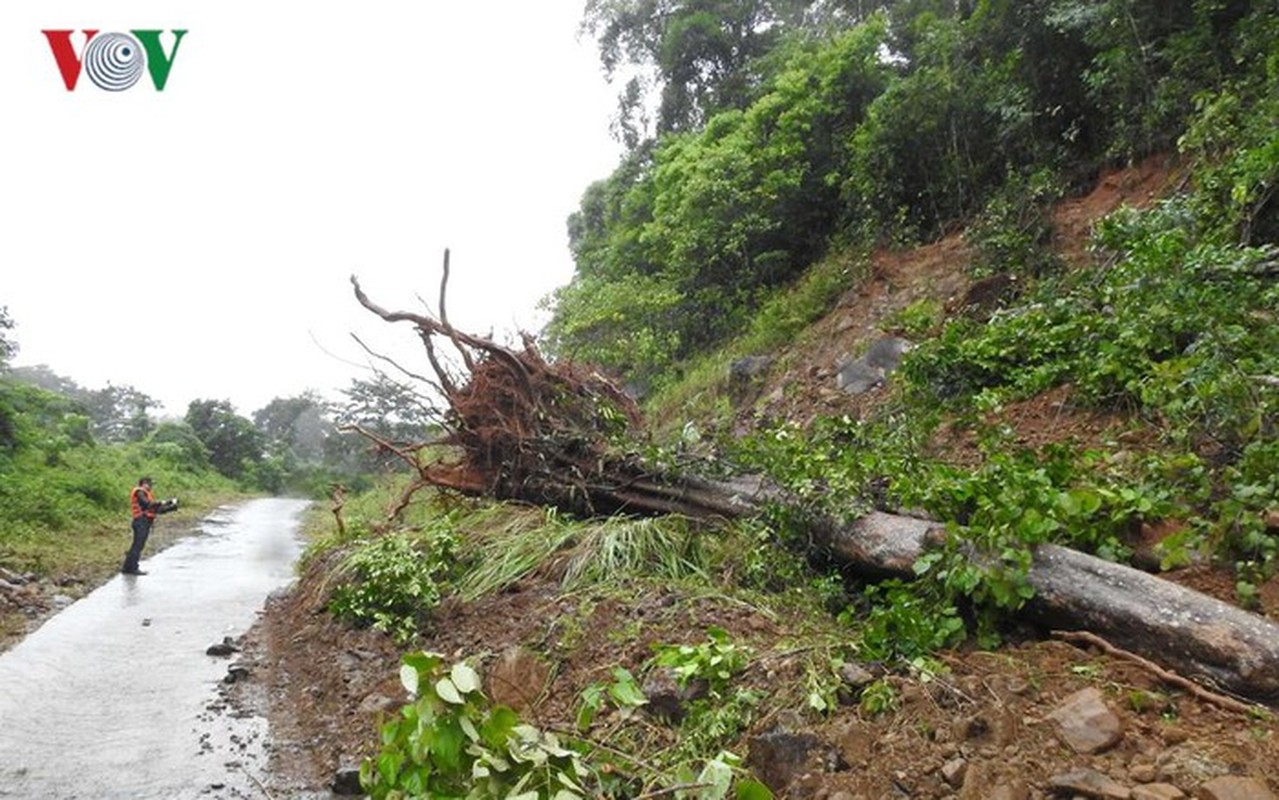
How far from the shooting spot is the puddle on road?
3.76 meters

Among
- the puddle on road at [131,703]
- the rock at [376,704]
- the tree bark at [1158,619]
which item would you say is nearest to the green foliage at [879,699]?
the tree bark at [1158,619]

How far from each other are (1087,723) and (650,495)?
3.76 m

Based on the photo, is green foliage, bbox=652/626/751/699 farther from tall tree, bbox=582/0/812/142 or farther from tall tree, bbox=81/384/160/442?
tall tree, bbox=81/384/160/442

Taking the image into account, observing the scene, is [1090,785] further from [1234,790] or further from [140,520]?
[140,520]

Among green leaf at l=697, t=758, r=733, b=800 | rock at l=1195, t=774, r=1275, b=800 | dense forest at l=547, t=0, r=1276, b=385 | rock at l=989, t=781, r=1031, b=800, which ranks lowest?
rock at l=989, t=781, r=1031, b=800

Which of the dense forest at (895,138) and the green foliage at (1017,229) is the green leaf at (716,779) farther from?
the green foliage at (1017,229)

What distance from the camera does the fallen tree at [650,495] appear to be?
2.65m

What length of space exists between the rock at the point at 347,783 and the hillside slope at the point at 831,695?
0.13 m

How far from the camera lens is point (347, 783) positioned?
12.0ft

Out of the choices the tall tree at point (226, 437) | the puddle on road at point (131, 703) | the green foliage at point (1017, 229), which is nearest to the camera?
the puddle on road at point (131, 703)

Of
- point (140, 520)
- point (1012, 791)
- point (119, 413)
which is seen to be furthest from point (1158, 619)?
point (119, 413)

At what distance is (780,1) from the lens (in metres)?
16.3

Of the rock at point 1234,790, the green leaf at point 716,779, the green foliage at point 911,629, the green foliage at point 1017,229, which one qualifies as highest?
the green foliage at point 1017,229

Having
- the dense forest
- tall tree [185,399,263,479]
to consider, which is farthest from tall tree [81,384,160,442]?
the dense forest
